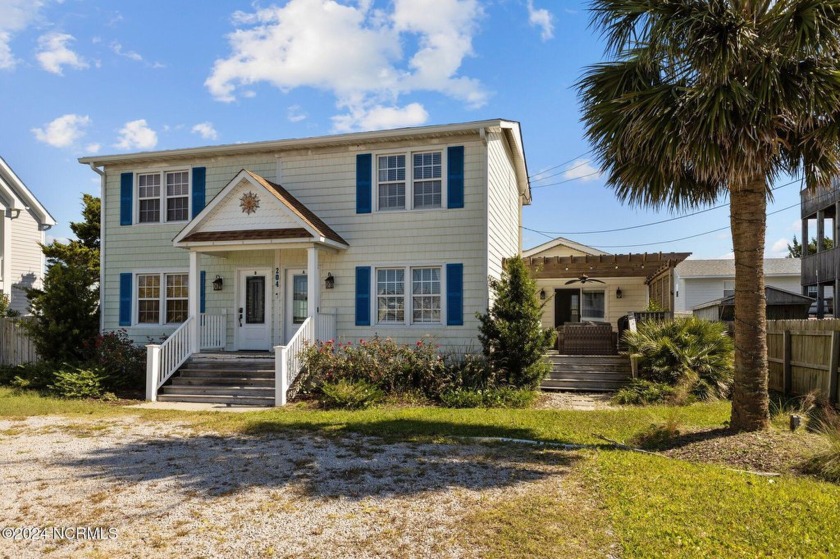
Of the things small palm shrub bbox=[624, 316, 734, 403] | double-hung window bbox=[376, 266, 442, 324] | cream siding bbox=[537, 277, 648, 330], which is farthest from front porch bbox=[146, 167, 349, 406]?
cream siding bbox=[537, 277, 648, 330]

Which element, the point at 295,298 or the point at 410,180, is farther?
the point at 295,298

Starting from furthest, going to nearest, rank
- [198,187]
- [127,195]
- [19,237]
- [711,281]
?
[711,281] < [19,237] < [127,195] < [198,187]

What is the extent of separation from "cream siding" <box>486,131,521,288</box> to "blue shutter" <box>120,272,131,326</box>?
33.3ft

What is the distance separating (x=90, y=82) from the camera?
1257 centimetres

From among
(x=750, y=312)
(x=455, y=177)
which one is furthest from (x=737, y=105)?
(x=455, y=177)

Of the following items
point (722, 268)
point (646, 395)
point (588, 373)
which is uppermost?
point (722, 268)

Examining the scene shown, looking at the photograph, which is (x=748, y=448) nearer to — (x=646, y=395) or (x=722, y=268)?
(x=646, y=395)

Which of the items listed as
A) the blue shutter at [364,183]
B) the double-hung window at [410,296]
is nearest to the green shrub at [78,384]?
the double-hung window at [410,296]

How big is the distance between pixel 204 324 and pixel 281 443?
316 inches

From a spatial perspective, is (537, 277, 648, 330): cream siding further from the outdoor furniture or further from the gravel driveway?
the gravel driveway

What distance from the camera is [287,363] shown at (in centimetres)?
1278

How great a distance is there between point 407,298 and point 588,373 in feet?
15.7

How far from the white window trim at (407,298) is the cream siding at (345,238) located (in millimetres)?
56

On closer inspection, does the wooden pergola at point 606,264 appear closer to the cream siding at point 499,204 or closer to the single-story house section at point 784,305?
the cream siding at point 499,204
